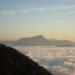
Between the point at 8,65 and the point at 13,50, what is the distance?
3.12 meters

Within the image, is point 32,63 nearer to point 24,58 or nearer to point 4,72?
point 24,58

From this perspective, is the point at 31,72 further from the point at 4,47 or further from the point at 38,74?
the point at 4,47

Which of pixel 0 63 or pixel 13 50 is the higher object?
pixel 13 50

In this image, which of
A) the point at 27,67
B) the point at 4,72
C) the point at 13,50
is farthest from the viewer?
the point at 13,50

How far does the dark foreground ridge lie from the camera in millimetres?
25953

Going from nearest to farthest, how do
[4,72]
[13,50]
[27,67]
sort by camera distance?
1. [4,72]
2. [27,67]
3. [13,50]

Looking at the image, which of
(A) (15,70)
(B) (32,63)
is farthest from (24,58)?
(A) (15,70)

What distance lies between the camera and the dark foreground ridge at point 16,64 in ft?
85.1

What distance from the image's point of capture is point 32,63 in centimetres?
2841

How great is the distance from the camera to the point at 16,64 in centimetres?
2670

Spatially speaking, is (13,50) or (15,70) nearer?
(15,70)

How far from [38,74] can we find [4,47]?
3.71m

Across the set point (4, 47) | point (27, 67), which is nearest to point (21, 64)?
point (27, 67)

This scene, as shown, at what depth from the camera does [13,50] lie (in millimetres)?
29031
